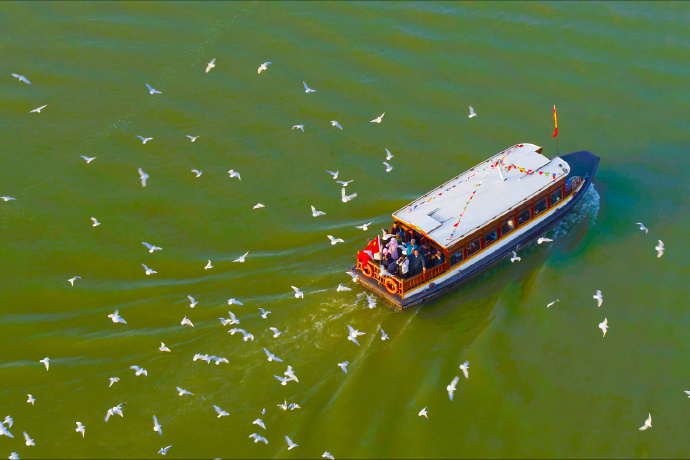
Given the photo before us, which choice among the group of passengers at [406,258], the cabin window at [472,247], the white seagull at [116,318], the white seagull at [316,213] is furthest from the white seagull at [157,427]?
the cabin window at [472,247]

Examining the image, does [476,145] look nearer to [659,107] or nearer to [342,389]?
[659,107]

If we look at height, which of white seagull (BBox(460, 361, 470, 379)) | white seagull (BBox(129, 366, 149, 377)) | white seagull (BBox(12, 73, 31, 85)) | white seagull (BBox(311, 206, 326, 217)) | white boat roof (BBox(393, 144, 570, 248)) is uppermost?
white seagull (BBox(12, 73, 31, 85))

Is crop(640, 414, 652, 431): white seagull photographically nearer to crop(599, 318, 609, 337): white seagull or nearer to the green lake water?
the green lake water

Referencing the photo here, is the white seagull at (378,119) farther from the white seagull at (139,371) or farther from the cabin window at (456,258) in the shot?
the white seagull at (139,371)

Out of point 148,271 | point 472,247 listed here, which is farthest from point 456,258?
point 148,271

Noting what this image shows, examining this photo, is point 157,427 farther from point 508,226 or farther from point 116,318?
point 508,226

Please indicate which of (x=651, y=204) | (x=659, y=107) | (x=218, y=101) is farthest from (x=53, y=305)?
(x=659, y=107)

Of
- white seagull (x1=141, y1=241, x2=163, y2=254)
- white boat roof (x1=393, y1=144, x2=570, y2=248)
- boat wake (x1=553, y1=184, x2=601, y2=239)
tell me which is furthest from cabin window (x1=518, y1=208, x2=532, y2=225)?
white seagull (x1=141, y1=241, x2=163, y2=254)
